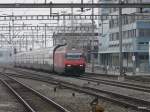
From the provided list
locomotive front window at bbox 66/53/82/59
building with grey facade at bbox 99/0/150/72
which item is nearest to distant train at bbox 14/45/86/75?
locomotive front window at bbox 66/53/82/59

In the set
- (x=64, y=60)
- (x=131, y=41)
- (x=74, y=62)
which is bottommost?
(x=74, y=62)

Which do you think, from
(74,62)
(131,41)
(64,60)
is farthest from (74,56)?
(131,41)

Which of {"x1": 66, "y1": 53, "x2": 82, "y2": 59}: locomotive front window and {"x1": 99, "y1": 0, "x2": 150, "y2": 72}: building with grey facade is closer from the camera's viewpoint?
{"x1": 66, "y1": 53, "x2": 82, "y2": 59}: locomotive front window

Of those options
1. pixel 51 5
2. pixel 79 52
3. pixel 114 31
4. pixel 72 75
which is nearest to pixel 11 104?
pixel 51 5

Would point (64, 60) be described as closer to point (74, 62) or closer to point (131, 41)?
point (74, 62)

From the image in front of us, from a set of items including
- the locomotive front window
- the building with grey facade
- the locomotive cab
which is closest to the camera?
the locomotive cab

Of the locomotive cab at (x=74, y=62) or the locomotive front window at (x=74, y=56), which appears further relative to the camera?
the locomotive front window at (x=74, y=56)

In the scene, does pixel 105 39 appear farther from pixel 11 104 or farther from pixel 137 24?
pixel 11 104

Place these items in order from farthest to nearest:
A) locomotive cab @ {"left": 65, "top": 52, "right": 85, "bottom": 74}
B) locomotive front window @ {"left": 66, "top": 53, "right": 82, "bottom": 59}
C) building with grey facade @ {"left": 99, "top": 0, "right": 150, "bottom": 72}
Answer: building with grey facade @ {"left": 99, "top": 0, "right": 150, "bottom": 72}
locomotive front window @ {"left": 66, "top": 53, "right": 82, "bottom": 59}
locomotive cab @ {"left": 65, "top": 52, "right": 85, "bottom": 74}

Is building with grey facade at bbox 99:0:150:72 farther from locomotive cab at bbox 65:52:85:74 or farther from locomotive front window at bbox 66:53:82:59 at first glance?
locomotive front window at bbox 66:53:82:59

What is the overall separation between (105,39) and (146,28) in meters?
24.6

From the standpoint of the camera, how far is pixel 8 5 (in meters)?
44.2

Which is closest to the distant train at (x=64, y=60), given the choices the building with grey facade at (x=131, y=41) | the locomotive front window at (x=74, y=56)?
the locomotive front window at (x=74, y=56)

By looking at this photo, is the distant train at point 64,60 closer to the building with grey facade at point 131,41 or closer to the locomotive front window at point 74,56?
the locomotive front window at point 74,56
